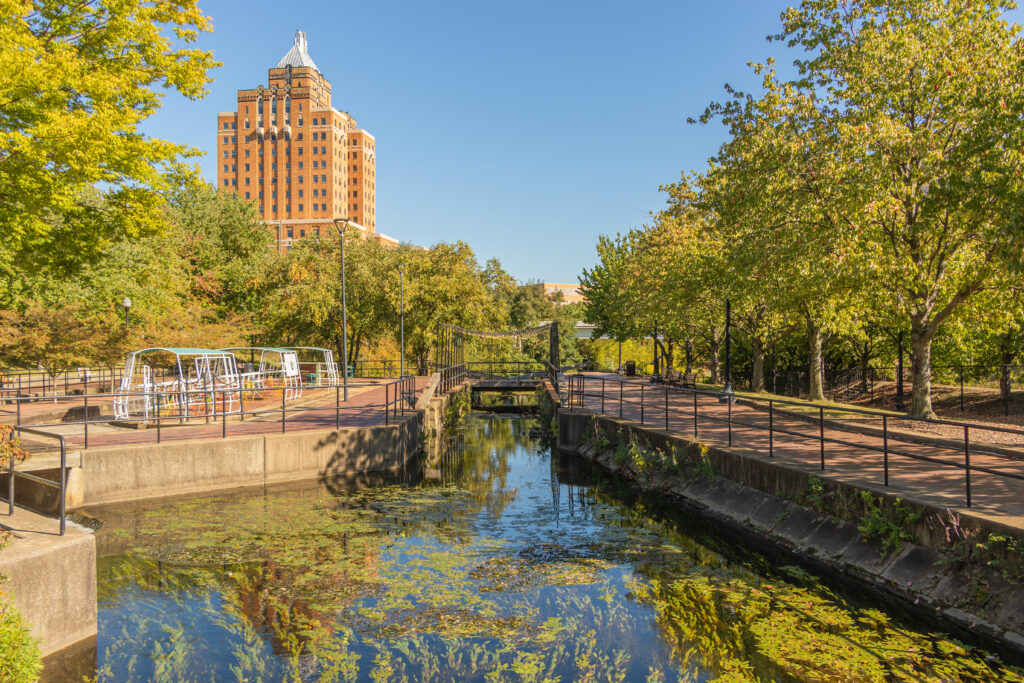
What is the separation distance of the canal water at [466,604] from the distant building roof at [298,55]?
165027 millimetres

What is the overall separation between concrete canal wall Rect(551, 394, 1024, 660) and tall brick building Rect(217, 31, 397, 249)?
418 ft

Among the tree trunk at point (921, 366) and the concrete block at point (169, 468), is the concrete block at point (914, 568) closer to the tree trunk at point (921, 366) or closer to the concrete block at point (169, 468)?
the tree trunk at point (921, 366)

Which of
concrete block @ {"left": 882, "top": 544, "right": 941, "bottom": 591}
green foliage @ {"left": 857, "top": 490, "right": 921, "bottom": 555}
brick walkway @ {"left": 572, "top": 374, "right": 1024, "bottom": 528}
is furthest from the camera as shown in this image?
brick walkway @ {"left": 572, "top": 374, "right": 1024, "bottom": 528}

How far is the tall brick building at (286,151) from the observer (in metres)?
136

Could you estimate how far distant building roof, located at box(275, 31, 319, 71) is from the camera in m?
160

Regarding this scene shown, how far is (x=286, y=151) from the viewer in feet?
449

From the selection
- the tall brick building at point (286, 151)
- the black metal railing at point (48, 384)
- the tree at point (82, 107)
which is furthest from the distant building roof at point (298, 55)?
the tree at point (82, 107)

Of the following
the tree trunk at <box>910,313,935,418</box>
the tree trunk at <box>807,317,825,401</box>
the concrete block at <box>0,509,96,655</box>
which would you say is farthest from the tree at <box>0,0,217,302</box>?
the tree trunk at <box>807,317,825,401</box>

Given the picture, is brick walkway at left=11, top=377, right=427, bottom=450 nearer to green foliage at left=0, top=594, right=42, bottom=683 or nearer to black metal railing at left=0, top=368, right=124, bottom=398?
black metal railing at left=0, top=368, right=124, bottom=398

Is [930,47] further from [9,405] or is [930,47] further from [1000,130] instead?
[9,405]

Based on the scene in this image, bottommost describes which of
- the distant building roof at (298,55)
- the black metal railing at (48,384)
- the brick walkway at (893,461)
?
the brick walkway at (893,461)

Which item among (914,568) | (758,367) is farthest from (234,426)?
(758,367)

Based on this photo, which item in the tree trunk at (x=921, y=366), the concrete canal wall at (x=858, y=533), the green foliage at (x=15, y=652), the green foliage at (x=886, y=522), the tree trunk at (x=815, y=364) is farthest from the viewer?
the tree trunk at (x=815, y=364)

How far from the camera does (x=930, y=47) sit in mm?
17203
